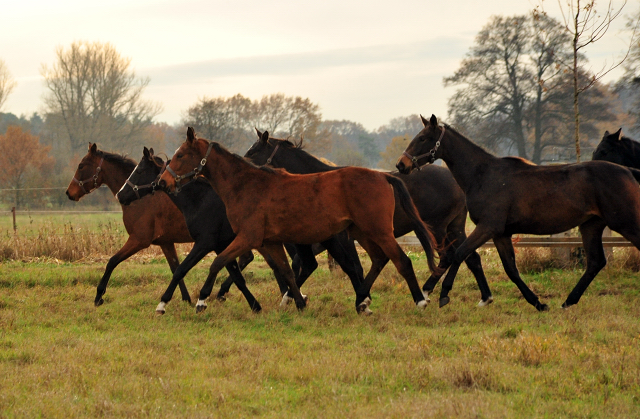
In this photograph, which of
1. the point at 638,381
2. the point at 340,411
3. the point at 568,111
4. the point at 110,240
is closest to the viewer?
the point at 340,411

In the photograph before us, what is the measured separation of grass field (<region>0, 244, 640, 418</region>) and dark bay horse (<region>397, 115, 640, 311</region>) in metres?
0.79

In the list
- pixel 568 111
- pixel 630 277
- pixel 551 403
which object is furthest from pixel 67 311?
pixel 568 111

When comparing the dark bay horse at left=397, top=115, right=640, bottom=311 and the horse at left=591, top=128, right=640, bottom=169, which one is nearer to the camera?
the dark bay horse at left=397, top=115, right=640, bottom=311

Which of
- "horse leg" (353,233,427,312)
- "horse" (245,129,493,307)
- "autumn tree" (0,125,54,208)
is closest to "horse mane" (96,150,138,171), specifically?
"horse" (245,129,493,307)

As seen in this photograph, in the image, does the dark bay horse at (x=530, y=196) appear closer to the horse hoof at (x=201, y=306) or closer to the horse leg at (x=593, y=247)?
the horse leg at (x=593, y=247)

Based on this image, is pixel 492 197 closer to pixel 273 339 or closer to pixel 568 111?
pixel 273 339

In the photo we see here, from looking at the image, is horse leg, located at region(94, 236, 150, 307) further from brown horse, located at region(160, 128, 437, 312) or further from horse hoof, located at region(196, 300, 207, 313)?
brown horse, located at region(160, 128, 437, 312)

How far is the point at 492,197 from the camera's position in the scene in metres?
7.32

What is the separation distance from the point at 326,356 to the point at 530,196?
129 inches

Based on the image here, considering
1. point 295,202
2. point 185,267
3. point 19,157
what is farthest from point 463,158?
point 19,157

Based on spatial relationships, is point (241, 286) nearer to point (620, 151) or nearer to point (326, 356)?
point (326, 356)

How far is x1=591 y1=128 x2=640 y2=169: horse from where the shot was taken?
899cm

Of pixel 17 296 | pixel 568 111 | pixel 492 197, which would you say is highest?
pixel 568 111

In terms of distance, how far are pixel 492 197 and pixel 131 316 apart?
14.4 feet
